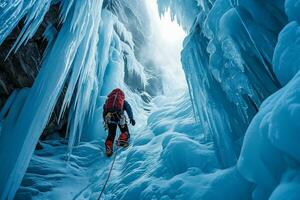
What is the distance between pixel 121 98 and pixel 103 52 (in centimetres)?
356

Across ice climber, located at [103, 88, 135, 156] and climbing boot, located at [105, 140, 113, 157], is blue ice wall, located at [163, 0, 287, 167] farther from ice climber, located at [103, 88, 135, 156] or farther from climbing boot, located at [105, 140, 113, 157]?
climbing boot, located at [105, 140, 113, 157]

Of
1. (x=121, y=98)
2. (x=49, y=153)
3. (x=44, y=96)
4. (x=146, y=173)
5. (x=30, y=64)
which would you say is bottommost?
(x=146, y=173)

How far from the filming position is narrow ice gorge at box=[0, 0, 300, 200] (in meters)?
2.16

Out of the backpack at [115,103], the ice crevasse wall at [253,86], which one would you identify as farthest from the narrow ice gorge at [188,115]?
the backpack at [115,103]

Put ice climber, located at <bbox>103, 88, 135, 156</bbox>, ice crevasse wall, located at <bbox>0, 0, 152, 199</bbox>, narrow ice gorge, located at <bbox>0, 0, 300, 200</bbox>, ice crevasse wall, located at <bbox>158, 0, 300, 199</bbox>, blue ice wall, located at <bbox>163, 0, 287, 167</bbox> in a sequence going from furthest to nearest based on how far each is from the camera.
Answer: ice climber, located at <bbox>103, 88, 135, 156</bbox> < ice crevasse wall, located at <bbox>0, 0, 152, 199</bbox> < blue ice wall, located at <bbox>163, 0, 287, 167</bbox> < narrow ice gorge, located at <bbox>0, 0, 300, 200</bbox> < ice crevasse wall, located at <bbox>158, 0, 300, 199</bbox>

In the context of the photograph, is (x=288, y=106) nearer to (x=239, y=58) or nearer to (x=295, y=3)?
(x=295, y=3)

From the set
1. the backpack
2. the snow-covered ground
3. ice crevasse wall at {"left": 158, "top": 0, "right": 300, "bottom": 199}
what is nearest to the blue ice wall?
ice crevasse wall at {"left": 158, "top": 0, "right": 300, "bottom": 199}

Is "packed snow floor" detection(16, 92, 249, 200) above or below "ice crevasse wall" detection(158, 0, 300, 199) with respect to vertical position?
below

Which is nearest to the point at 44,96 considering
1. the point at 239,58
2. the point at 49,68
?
the point at 49,68

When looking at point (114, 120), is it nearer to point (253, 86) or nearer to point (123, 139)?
point (123, 139)

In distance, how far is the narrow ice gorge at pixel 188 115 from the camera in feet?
7.07

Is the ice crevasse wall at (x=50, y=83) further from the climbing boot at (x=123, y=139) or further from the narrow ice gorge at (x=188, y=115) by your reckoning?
the climbing boot at (x=123, y=139)

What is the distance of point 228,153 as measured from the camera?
3754 millimetres

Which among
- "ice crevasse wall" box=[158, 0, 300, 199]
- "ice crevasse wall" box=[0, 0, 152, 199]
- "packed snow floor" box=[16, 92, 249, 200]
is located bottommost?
"packed snow floor" box=[16, 92, 249, 200]
